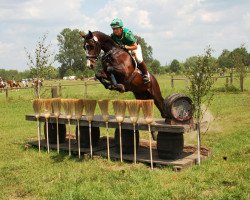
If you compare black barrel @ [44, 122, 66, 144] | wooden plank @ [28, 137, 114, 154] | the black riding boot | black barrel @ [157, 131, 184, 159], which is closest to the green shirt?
the black riding boot

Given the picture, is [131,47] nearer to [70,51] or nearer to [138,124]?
[138,124]

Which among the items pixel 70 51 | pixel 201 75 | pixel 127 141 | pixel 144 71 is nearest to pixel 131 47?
pixel 144 71

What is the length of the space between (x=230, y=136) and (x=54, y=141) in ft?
16.7

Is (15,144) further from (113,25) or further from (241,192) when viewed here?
(241,192)

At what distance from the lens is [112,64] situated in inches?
321

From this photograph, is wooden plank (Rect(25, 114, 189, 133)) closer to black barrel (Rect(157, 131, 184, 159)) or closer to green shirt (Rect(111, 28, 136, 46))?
black barrel (Rect(157, 131, 184, 159))

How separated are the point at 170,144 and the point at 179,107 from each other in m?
0.82

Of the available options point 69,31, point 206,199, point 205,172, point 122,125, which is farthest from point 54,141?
point 69,31

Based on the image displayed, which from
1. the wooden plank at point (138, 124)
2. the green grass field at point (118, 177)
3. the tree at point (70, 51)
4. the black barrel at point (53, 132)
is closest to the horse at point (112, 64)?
the wooden plank at point (138, 124)

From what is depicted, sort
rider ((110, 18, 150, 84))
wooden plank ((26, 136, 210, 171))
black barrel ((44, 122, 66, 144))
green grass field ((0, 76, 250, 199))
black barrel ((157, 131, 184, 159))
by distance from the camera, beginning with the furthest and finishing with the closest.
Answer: black barrel ((44, 122, 66, 144)) < rider ((110, 18, 150, 84)) < black barrel ((157, 131, 184, 159)) < wooden plank ((26, 136, 210, 171)) < green grass field ((0, 76, 250, 199))

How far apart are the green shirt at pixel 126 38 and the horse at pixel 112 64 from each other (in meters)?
0.18

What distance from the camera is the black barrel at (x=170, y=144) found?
25.9ft

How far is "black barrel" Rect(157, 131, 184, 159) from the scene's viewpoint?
7902mm

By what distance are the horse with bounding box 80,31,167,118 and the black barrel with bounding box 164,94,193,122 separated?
186mm
